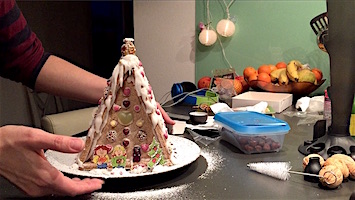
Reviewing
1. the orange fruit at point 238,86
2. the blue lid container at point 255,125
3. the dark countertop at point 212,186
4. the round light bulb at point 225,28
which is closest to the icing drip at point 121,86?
the dark countertop at point 212,186

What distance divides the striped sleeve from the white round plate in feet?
1.14

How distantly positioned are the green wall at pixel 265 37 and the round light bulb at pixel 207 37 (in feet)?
0.20

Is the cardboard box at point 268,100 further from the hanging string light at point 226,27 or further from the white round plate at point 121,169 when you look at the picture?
the white round plate at point 121,169

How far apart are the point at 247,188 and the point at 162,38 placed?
→ 5.96ft


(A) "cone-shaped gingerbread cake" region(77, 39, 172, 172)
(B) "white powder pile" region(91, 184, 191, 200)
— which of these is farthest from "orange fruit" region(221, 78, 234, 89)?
(B) "white powder pile" region(91, 184, 191, 200)

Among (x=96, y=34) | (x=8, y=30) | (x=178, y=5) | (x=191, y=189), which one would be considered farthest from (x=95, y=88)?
(x=96, y=34)

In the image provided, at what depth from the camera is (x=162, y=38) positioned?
2.57m

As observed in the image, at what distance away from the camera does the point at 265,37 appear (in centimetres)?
235

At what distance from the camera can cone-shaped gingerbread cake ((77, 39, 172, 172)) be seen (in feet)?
3.03

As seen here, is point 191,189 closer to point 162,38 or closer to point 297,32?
point 297,32

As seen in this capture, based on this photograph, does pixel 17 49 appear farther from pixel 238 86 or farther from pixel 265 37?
pixel 265 37

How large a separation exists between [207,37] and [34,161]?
1761 millimetres

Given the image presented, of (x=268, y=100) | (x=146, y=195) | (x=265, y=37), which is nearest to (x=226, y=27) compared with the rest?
(x=265, y=37)

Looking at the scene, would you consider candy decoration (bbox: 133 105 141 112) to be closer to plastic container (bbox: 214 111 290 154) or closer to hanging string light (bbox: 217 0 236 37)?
plastic container (bbox: 214 111 290 154)
